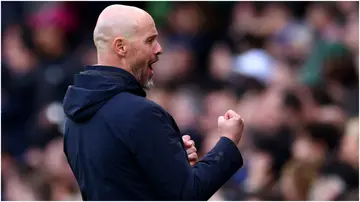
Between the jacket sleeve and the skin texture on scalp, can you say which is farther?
the skin texture on scalp

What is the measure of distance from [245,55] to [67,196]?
240 centimetres

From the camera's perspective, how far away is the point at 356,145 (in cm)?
596

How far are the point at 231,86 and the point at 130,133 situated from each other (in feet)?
17.4

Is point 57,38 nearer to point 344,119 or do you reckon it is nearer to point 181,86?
point 181,86

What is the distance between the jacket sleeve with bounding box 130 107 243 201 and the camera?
123 inches

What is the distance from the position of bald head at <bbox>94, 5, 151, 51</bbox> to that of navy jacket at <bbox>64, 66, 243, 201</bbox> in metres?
0.12

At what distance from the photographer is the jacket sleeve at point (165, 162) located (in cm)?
312

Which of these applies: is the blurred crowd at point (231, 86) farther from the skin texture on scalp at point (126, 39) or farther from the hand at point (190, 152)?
the skin texture on scalp at point (126, 39)

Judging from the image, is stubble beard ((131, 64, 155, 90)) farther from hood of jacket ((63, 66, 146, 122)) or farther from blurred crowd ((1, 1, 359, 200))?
blurred crowd ((1, 1, 359, 200))

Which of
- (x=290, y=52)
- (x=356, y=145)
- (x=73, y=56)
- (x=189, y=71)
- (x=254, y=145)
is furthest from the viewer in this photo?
(x=73, y=56)

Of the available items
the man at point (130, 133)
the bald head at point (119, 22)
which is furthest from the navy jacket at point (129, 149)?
the bald head at point (119, 22)

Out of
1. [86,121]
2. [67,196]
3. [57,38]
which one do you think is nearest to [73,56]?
[57,38]

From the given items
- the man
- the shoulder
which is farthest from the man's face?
the shoulder

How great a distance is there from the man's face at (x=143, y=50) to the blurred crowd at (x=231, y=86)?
7.92 feet
